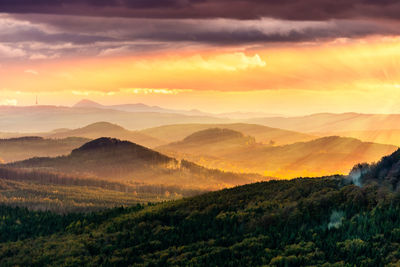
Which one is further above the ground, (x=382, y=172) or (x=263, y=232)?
(x=382, y=172)

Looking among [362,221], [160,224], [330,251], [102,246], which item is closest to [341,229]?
[362,221]

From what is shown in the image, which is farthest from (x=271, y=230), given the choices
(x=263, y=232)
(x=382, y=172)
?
(x=382, y=172)

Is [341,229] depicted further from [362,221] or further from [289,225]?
[289,225]

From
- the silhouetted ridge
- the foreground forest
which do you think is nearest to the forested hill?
the foreground forest

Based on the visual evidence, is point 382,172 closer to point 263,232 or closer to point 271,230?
point 271,230

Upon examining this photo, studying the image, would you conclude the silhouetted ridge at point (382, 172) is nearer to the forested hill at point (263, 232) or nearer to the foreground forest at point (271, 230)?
the foreground forest at point (271, 230)

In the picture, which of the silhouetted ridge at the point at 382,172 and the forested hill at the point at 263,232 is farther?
the silhouetted ridge at the point at 382,172

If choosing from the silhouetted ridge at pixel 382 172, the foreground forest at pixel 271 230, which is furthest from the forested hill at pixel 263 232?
the silhouetted ridge at pixel 382 172
